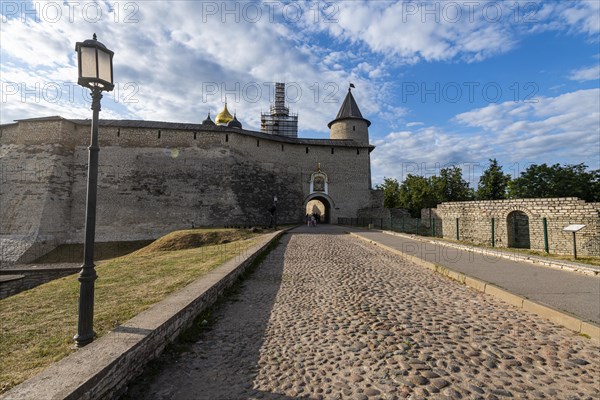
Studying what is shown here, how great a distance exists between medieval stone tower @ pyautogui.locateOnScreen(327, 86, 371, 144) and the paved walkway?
2736 cm

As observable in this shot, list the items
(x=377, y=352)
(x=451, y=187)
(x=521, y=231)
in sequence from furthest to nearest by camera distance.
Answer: (x=451, y=187)
(x=521, y=231)
(x=377, y=352)

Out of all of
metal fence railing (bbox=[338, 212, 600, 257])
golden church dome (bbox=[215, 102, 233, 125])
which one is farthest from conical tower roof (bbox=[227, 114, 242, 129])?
metal fence railing (bbox=[338, 212, 600, 257])

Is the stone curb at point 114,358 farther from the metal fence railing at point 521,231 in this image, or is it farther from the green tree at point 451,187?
the green tree at point 451,187

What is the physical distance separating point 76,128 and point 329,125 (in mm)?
25826

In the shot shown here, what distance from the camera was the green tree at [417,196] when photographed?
140 feet

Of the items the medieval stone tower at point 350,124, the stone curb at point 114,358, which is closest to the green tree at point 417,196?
the medieval stone tower at point 350,124

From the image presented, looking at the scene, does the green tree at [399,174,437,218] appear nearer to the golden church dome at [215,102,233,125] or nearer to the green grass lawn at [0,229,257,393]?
the golden church dome at [215,102,233,125]

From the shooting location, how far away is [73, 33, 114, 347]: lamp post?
3125mm

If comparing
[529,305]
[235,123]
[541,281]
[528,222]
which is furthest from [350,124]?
[529,305]

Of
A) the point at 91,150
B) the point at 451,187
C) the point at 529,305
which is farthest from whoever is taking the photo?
the point at 451,187

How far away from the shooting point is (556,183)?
→ 116ft

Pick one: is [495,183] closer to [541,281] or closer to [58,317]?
[541,281]

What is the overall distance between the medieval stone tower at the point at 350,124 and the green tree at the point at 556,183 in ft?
67.3

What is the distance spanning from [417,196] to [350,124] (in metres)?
16.6
